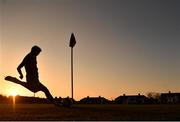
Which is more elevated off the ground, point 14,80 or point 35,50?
point 35,50

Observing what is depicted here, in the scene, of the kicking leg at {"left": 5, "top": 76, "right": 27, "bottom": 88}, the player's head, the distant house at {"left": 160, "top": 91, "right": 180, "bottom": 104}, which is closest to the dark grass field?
the kicking leg at {"left": 5, "top": 76, "right": 27, "bottom": 88}

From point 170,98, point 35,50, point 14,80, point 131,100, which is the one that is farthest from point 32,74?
point 170,98

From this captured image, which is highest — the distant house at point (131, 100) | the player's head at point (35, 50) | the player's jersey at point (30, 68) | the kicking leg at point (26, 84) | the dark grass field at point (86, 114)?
the distant house at point (131, 100)

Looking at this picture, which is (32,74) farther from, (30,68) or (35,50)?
(35,50)

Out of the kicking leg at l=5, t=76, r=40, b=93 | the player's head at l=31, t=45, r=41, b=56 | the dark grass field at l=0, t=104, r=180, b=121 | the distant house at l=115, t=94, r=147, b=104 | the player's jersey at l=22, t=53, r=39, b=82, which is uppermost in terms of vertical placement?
the distant house at l=115, t=94, r=147, b=104

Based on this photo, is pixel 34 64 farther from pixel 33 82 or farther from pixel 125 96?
pixel 125 96

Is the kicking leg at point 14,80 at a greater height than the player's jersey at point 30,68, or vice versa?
the player's jersey at point 30,68

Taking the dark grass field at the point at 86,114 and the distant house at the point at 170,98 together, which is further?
the distant house at the point at 170,98

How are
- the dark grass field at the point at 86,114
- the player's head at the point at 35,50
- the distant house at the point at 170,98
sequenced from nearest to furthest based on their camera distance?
1. the player's head at the point at 35,50
2. the dark grass field at the point at 86,114
3. the distant house at the point at 170,98

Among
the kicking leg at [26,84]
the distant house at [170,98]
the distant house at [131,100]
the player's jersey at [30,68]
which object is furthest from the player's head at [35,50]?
the distant house at [131,100]

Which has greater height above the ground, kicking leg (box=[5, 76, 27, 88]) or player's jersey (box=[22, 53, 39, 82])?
player's jersey (box=[22, 53, 39, 82])

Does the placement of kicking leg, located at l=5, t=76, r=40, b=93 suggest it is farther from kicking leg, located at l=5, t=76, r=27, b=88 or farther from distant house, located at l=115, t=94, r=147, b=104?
distant house, located at l=115, t=94, r=147, b=104

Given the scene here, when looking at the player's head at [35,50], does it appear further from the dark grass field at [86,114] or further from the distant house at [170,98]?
the distant house at [170,98]

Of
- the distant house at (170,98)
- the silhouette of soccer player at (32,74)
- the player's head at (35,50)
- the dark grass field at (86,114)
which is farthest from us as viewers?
the distant house at (170,98)
